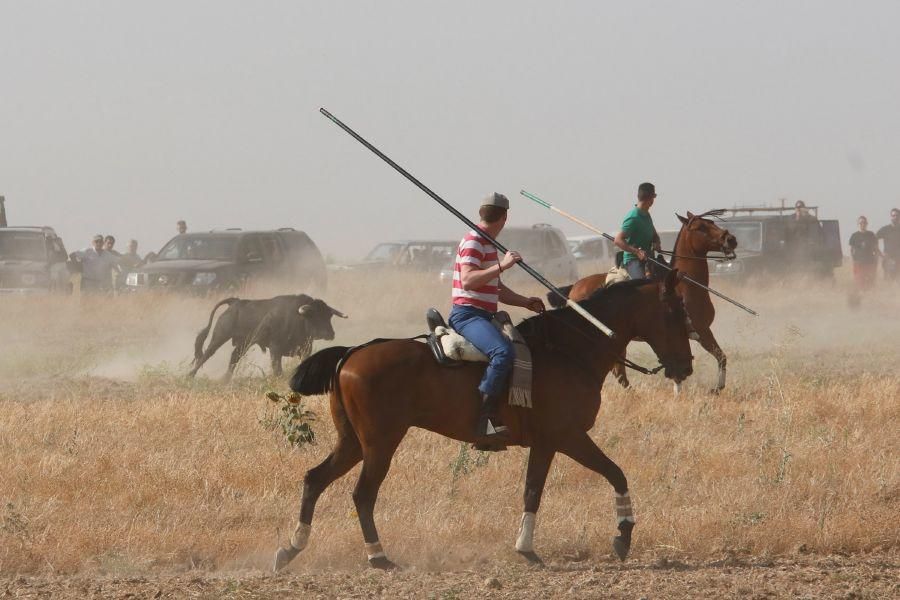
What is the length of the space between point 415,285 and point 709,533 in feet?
66.5

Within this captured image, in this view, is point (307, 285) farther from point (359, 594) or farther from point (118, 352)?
point (359, 594)

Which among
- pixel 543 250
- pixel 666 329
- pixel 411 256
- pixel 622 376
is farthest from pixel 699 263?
pixel 411 256

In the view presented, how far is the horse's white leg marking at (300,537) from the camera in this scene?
8047 mm

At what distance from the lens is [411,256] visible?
113 feet

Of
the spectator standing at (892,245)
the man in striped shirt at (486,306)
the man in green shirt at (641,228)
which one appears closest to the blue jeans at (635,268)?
the man in green shirt at (641,228)

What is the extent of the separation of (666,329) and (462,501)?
6.42 feet

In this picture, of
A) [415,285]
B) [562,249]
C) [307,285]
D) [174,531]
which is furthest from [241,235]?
[174,531]

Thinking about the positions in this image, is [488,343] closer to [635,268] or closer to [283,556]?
[283,556]

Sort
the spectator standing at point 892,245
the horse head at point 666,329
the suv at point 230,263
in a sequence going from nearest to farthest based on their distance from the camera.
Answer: the horse head at point 666,329
the suv at point 230,263
the spectator standing at point 892,245

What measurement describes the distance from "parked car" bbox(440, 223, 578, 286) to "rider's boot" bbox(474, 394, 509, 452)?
21.9 meters

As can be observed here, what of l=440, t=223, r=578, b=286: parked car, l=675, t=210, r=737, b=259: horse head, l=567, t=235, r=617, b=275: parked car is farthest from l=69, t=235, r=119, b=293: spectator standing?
l=675, t=210, r=737, b=259: horse head

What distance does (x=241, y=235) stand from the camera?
27.8 meters

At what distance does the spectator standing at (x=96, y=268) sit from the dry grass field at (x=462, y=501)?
12980 mm

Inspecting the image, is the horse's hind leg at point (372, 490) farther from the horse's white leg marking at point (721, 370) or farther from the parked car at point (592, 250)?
the parked car at point (592, 250)
